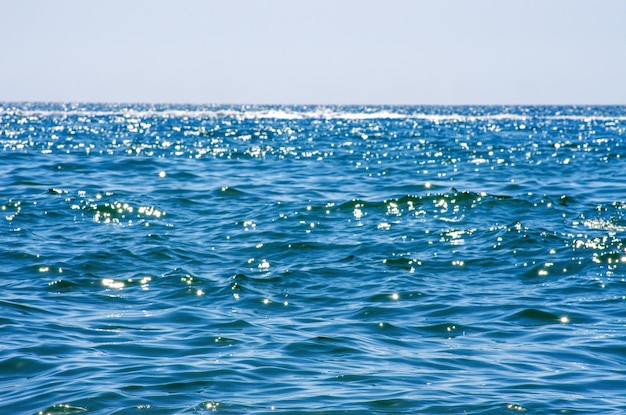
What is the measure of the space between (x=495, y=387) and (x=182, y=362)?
343 centimetres

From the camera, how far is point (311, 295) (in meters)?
12.6

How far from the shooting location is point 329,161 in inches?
1357

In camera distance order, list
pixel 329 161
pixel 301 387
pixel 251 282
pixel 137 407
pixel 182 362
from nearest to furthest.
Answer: pixel 137 407
pixel 301 387
pixel 182 362
pixel 251 282
pixel 329 161

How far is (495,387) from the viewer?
827 centimetres

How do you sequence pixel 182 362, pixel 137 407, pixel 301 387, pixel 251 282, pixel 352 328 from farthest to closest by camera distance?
1. pixel 251 282
2. pixel 352 328
3. pixel 182 362
4. pixel 301 387
5. pixel 137 407

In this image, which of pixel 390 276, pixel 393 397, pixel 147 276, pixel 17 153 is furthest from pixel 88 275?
pixel 17 153

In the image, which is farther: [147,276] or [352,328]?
[147,276]

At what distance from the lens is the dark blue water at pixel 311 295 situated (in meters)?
8.15

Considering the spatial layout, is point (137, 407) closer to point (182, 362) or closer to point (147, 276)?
point (182, 362)

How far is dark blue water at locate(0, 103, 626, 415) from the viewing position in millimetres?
8148

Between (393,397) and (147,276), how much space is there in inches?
268

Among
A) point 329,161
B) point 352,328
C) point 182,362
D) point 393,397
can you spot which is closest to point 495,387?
point 393,397

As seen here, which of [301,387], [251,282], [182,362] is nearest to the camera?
[301,387]

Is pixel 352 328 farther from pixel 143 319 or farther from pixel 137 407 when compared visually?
pixel 137 407
